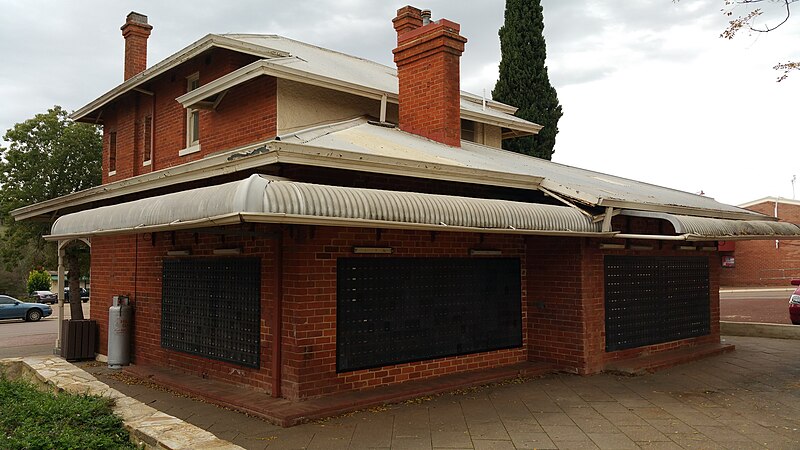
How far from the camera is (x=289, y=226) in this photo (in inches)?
269

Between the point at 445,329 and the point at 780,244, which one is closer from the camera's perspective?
the point at 445,329

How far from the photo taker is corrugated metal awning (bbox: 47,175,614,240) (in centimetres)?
486

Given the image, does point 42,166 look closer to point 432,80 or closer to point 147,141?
point 147,141

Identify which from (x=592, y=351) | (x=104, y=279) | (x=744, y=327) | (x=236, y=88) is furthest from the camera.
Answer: (x=744, y=327)

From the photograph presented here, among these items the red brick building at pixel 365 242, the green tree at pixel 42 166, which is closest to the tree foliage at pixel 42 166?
the green tree at pixel 42 166

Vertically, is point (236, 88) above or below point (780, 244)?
above

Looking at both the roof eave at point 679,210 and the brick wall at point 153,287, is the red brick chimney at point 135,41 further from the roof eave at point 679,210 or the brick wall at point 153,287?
the roof eave at point 679,210

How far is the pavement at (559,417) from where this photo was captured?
18.8 feet

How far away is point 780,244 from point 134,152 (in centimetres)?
3491

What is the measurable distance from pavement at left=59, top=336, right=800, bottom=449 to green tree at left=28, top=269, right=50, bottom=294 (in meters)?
39.3

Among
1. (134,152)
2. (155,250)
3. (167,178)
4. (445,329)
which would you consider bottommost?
(445,329)

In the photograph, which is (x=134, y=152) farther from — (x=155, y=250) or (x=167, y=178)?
(x=167, y=178)

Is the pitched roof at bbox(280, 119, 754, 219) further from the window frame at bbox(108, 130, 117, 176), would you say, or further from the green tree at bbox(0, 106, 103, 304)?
the green tree at bbox(0, 106, 103, 304)

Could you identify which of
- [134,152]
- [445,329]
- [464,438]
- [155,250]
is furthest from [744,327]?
[134,152]
